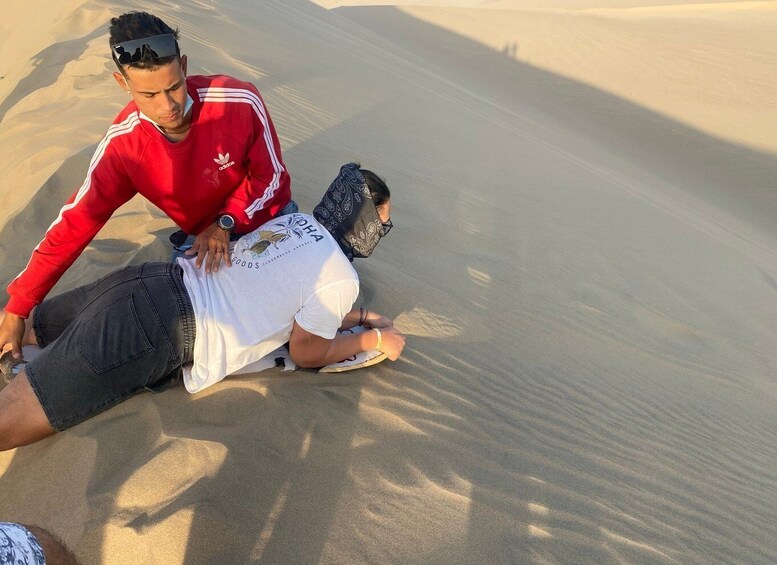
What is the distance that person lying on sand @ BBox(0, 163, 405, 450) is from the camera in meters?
2.37

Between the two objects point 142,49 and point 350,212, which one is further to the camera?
point 350,212

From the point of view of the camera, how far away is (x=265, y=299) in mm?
2539

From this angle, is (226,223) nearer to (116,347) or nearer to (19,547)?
(116,347)

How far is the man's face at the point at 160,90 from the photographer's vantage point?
253 centimetres

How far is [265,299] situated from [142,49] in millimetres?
1026

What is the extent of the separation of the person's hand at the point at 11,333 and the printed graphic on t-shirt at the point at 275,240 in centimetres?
93

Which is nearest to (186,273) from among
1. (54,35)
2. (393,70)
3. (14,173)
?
(14,173)

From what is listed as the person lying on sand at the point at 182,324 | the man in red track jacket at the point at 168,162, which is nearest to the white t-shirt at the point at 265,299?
the person lying on sand at the point at 182,324

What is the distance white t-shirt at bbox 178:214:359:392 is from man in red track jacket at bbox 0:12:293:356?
6.5 inches

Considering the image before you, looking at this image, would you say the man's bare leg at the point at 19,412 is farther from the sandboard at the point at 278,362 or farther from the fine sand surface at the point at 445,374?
the sandboard at the point at 278,362

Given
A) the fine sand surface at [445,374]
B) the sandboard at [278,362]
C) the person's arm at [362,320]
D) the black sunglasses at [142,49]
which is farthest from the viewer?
the person's arm at [362,320]

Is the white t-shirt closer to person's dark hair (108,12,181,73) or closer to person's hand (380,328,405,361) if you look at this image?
person's hand (380,328,405,361)

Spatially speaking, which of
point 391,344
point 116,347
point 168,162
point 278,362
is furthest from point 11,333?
point 391,344

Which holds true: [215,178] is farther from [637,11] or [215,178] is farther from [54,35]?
[637,11]
